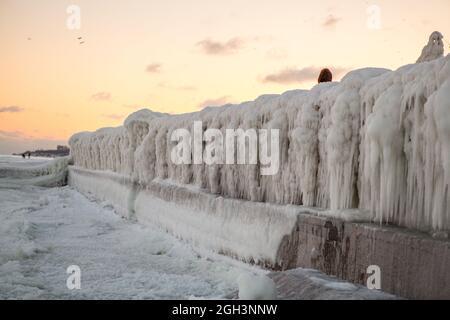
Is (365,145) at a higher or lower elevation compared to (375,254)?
higher

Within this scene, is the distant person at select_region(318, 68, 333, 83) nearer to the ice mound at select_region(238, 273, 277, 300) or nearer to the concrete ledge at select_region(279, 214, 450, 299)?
the concrete ledge at select_region(279, 214, 450, 299)

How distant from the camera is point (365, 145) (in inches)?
123

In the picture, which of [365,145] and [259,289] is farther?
[365,145]

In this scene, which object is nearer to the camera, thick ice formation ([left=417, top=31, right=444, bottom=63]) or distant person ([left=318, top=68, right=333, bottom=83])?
thick ice formation ([left=417, top=31, right=444, bottom=63])

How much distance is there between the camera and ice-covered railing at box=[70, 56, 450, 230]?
259cm

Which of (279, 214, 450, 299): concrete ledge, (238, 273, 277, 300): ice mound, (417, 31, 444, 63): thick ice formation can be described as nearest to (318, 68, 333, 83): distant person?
(417, 31, 444, 63): thick ice formation

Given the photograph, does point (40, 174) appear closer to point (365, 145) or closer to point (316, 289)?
point (365, 145)

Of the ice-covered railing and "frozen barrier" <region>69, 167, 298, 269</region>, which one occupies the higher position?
the ice-covered railing

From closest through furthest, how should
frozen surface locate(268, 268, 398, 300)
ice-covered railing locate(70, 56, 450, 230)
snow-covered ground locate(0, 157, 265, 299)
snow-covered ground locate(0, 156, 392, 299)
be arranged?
frozen surface locate(268, 268, 398, 300) → ice-covered railing locate(70, 56, 450, 230) → snow-covered ground locate(0, 156, 392, 299) → snow-covered ground locate(0, 157, 265, 299)

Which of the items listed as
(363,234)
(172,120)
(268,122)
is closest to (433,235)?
(363,234)

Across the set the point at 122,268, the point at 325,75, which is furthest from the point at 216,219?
the point at 325,75

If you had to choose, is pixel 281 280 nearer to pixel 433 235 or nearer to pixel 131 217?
pixel 433 235

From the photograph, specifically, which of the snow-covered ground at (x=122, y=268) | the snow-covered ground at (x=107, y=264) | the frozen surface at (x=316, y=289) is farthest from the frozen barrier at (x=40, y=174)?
the frozen surface at (x=316, y=289)
